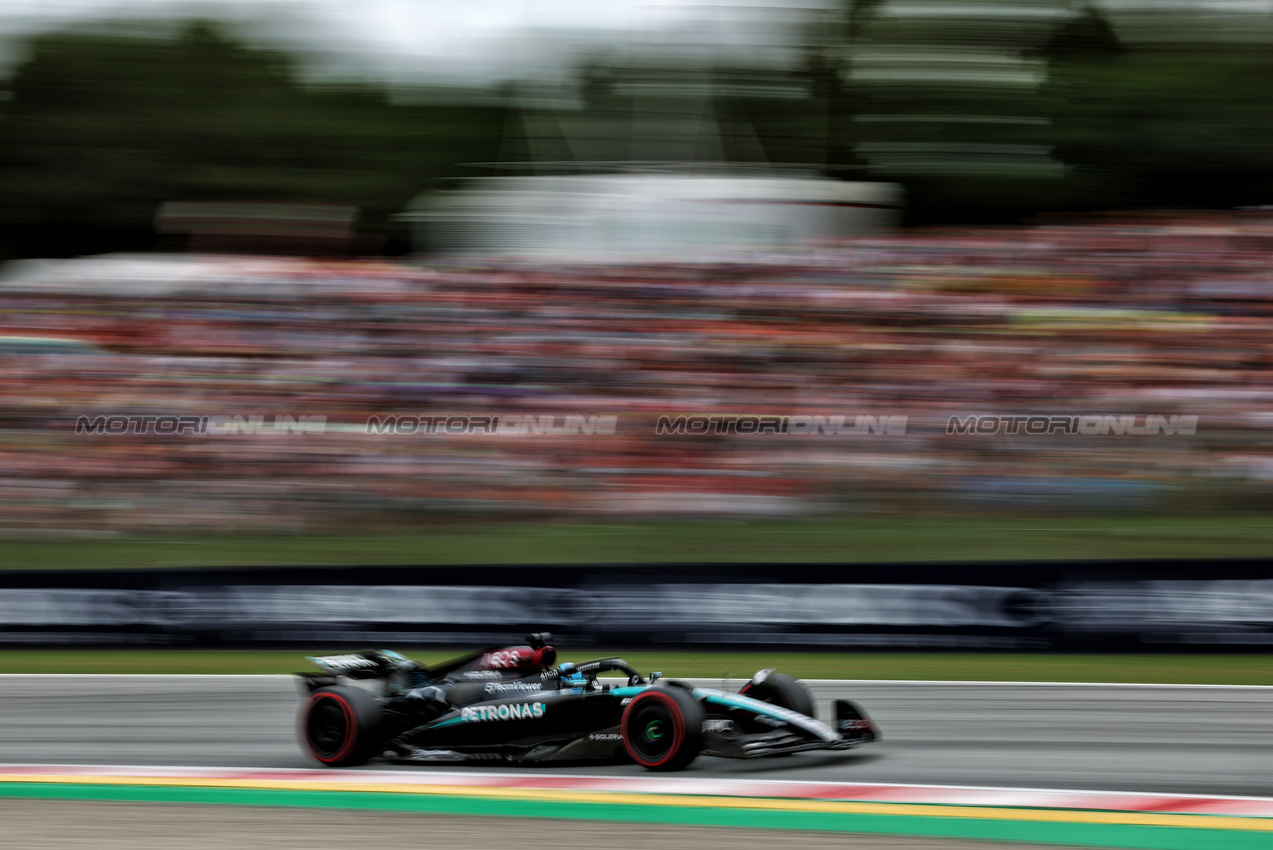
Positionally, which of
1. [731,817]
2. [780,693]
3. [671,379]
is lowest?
[731,817]

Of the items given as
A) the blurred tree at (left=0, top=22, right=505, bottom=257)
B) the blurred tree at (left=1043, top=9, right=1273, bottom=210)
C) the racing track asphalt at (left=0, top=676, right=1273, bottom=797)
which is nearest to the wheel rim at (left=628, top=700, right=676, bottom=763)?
the racing track asphalt at (left=0, top=676, right=1273, bottom=797)

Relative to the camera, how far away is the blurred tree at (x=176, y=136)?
21.3 metres

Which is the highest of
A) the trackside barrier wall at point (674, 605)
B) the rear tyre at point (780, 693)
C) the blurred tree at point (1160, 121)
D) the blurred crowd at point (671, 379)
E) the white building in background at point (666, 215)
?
the blurred tree at point (1160, 121)

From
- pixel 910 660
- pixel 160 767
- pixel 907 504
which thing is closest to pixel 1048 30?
pixel 907 504

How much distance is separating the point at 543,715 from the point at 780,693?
38.9 inches

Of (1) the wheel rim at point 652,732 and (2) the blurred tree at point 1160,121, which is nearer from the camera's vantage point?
(1) the wheel rim at point 652,732

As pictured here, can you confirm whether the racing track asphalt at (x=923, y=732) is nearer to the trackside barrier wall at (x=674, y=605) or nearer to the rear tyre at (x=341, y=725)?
the rear tyre at (x=341, y=725)

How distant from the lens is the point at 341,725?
19.5 feet

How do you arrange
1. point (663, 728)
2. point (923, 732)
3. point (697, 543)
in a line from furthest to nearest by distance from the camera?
point (697, 543) → point (923, 732) → point (663, 728)

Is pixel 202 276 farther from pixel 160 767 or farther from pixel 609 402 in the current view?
pixel 160 767

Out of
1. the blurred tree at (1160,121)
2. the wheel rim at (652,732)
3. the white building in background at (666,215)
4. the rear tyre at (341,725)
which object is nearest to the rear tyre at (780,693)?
the wheel rim at (652,732)

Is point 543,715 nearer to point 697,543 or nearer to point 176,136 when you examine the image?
point 697,543

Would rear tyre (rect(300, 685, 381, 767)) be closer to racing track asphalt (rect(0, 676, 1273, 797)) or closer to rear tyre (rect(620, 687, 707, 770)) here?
racing track asphalt (rect(0, 676, 1273, 797))

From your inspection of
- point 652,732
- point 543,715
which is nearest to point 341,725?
point 543,715
